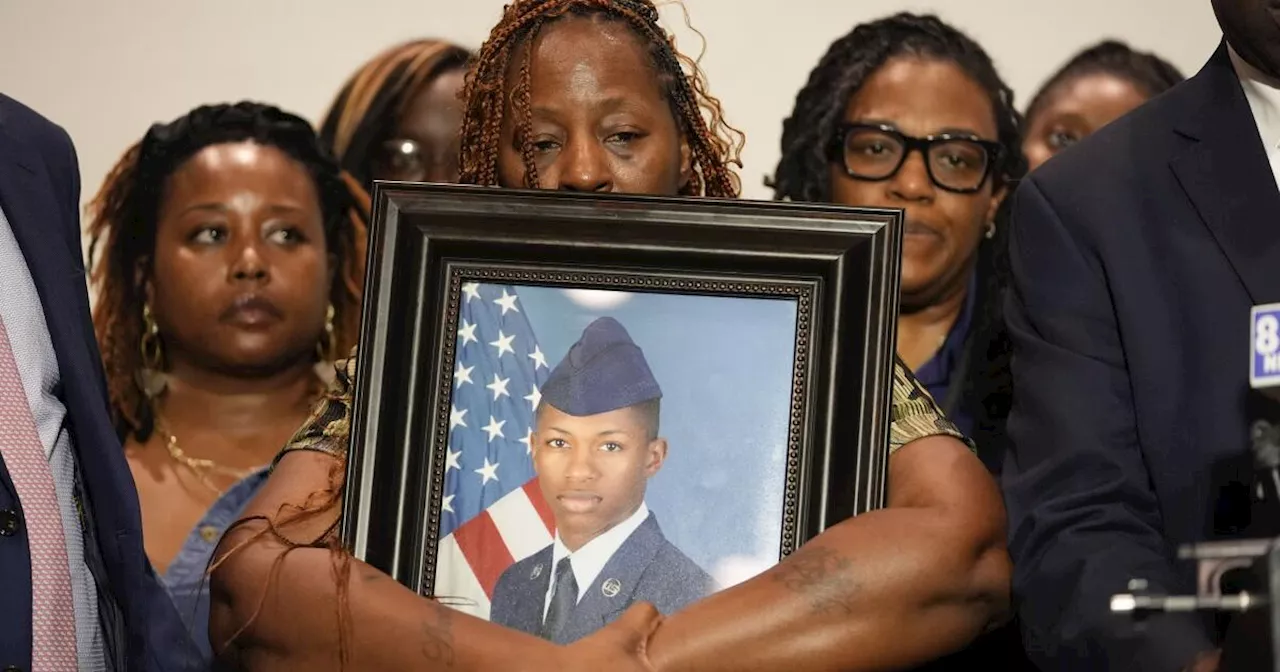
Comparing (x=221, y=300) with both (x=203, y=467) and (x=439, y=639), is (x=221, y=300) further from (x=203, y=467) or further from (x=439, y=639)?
(x=439, y=639)

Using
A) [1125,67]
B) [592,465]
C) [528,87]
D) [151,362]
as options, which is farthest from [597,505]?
[1125,67]

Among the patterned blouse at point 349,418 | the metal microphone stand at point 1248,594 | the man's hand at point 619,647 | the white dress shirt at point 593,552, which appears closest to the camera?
the metal microphone stand at point 1248,594

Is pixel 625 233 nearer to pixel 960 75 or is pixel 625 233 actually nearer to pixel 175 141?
pixel 960 75

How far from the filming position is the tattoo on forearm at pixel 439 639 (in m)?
1.68

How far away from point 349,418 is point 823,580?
0.53m

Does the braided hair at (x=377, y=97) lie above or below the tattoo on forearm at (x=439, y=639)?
above

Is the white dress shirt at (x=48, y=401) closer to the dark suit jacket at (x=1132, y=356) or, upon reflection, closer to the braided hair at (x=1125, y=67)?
the dark suit jacket at (x=1132, y=356)

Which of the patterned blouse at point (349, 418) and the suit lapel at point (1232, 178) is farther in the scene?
the patterned blouse at point (349, 418)

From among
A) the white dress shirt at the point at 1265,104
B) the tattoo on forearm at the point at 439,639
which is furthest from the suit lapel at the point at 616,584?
the white dress shirt at the point at 1265,104

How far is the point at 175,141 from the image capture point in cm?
257

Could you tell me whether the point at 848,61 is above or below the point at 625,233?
above

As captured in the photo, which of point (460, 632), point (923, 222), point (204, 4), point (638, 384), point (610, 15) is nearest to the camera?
point (460, 632)

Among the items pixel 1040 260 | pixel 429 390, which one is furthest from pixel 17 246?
pixel 1040 260

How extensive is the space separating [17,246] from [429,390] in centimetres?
49
